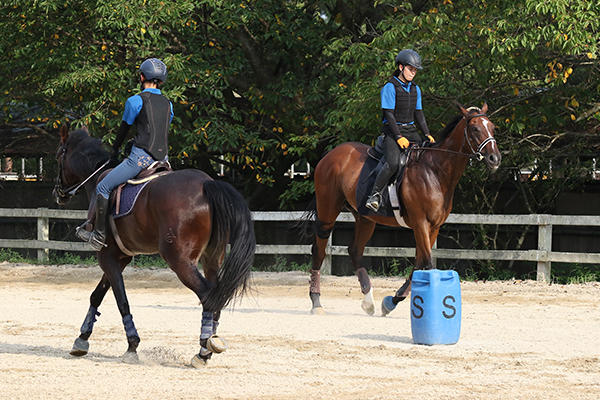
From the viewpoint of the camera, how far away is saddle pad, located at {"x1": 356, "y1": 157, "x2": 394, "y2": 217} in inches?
459

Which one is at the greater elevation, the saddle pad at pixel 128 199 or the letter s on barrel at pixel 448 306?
the saddle pad at pixel 128 199

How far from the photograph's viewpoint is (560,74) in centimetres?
1380

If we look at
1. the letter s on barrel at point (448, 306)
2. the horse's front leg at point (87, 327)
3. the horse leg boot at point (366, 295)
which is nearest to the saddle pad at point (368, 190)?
the horse leg boot at point (366, 295)

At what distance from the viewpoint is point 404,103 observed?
11328 mm

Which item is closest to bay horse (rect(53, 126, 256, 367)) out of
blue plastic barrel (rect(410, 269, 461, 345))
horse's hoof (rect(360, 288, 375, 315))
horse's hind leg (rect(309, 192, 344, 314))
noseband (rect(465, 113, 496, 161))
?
blue plastic barrel (rect(410, 269, 461, 345))

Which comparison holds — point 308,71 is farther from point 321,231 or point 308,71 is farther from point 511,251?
point 321,231

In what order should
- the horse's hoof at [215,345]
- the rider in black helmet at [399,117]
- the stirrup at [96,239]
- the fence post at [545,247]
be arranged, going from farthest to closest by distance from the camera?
1. the fence post at [545,247]
2. the rider in black helmet at [399,117]
3. the stirrup at [96,239]
4. the horse's hoof at [215,345]

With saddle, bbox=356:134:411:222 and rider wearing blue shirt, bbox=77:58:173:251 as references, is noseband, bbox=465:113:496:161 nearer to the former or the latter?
saddle, bbox=356:134:411:222

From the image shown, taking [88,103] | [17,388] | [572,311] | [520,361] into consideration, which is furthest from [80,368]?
[88,103]

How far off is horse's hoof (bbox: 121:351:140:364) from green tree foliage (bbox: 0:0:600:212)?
7587 mm

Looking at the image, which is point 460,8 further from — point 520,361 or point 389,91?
point 520,361

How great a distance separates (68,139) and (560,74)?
25.4 feet

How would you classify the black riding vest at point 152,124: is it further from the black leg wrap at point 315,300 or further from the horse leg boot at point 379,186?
the black leg wrap at point 315,300

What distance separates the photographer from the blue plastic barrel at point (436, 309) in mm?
9305
